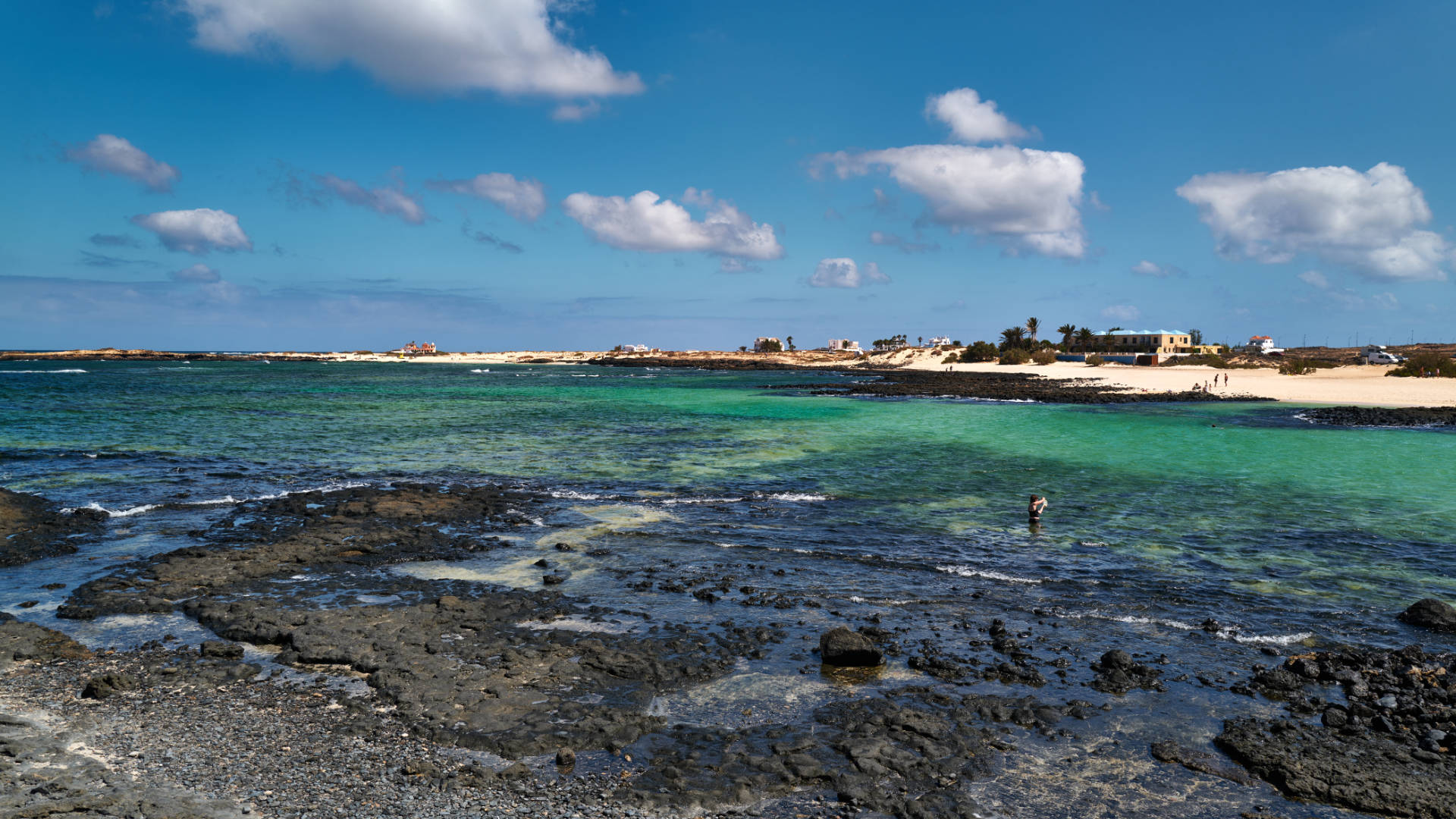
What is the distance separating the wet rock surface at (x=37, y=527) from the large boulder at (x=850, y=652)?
15516 millimetres

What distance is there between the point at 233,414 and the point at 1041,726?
175 ft

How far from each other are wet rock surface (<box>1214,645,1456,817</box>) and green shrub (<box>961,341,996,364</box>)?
149617mm

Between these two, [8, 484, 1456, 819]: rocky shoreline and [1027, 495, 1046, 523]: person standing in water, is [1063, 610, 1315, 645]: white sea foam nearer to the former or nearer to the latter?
[8, 484, 1456, 819]: rocky shoreline

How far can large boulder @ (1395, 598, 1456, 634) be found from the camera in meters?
11.8

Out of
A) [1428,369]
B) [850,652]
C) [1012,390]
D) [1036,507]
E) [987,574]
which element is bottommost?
[987,574]

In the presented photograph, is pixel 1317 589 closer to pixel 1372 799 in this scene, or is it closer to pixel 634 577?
pixel 1372 799

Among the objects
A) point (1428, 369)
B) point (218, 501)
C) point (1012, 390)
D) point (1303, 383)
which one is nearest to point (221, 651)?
point (218, 501)

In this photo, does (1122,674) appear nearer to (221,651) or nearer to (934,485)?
(221,651)

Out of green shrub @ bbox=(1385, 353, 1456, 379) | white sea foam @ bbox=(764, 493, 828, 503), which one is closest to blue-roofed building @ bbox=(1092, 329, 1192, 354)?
green shrub @ bbox=(1385, 353, 1456, 379)

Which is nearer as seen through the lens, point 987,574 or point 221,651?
point 221,651

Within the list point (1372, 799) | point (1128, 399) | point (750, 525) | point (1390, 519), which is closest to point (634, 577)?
point (750, 525)

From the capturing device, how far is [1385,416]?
47.8 metres

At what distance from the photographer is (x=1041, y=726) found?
8656mm

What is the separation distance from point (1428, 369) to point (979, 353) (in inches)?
3086
